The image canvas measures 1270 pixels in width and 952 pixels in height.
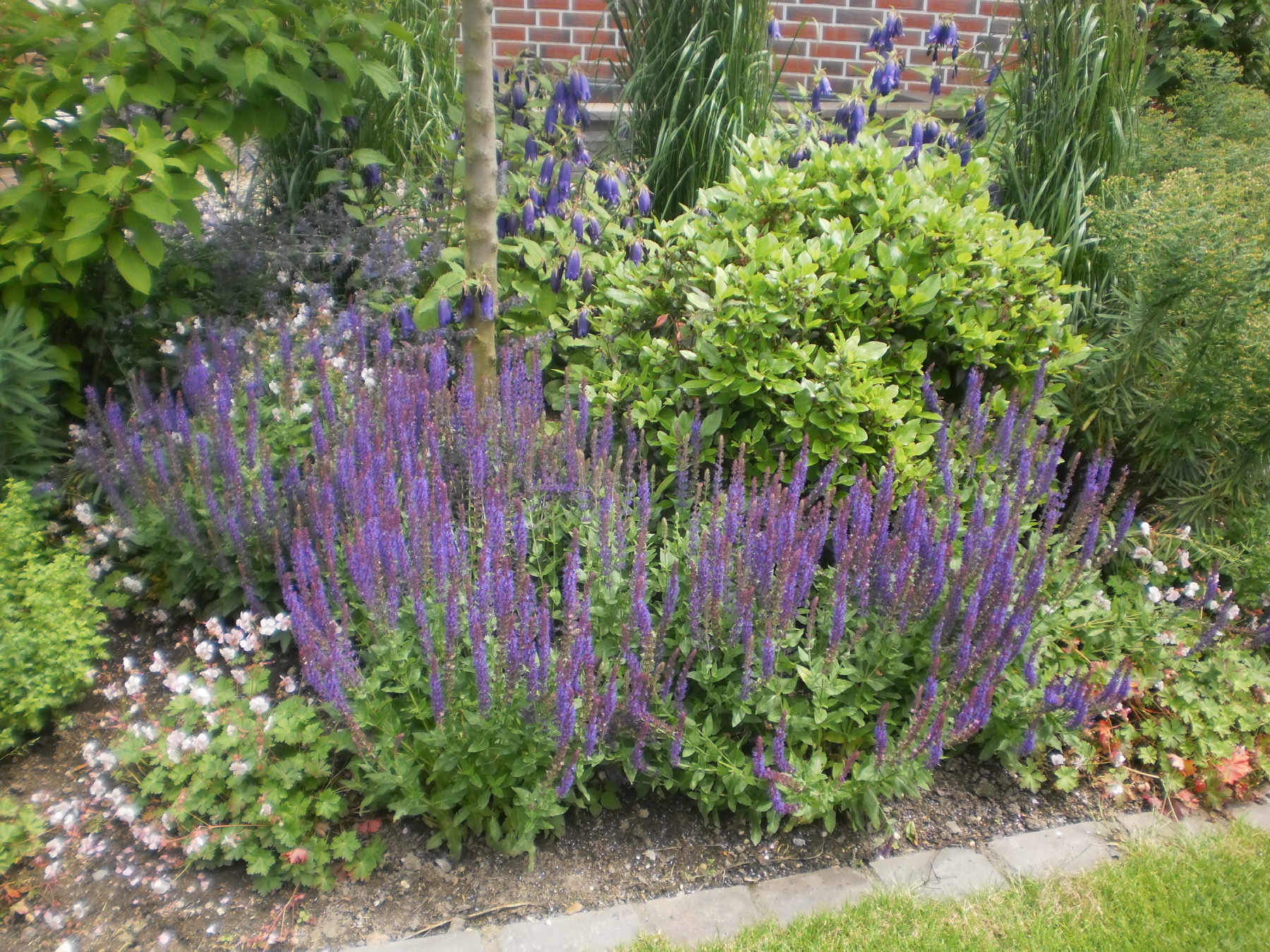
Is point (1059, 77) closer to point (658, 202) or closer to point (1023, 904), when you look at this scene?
point (658, 202)

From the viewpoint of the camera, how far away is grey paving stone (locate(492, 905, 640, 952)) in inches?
84.0

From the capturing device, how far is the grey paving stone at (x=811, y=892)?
7.39 feet

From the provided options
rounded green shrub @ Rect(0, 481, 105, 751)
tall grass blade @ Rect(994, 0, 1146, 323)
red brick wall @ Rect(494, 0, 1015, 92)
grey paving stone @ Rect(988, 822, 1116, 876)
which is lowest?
grey paving stone @ Rect(988, 822, 1116, 876)

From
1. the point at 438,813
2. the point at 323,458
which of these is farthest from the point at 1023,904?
the point at 323,458

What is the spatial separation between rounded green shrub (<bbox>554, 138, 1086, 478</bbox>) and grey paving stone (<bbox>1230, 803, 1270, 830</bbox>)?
1347mm

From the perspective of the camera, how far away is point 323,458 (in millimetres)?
2668

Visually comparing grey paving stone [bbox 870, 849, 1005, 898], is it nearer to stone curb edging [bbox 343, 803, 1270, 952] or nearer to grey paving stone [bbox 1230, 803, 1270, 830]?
stone curb edging [bbox 343, 803, 1270, 952]

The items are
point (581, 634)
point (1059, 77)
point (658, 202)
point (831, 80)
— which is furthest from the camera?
point (831, 80)

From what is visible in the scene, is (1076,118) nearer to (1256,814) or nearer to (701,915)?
(1256,814)

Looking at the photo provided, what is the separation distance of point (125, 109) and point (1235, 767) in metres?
4.56

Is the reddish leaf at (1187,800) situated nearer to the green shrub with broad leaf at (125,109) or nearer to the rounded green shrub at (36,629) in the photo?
the rounded green shrub at (36,629)

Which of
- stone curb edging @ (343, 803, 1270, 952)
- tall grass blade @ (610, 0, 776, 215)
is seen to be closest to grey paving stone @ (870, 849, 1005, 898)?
stone curb edging @ (343, 803, 1270, 952)

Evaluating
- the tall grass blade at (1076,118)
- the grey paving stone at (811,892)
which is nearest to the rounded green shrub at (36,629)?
the grey paving stone at (811,892)

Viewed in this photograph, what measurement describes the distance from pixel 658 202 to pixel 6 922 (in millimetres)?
4079
